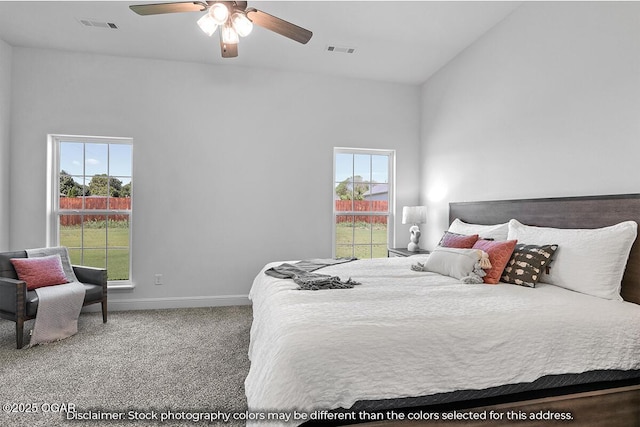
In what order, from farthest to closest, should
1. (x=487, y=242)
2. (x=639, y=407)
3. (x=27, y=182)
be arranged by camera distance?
(x=27, y=182) → (x=487, y=242) → (x=639, y=407)

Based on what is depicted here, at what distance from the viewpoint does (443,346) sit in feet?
4.52

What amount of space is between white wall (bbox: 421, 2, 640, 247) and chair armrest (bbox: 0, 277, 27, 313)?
435cm

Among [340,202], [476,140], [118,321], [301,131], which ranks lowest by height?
[118,321]

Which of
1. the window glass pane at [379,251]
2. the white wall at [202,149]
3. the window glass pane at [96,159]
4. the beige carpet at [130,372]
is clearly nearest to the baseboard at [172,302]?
the white wall at [202,149]

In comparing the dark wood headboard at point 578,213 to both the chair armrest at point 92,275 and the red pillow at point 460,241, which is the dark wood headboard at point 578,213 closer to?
the red pillow at point 460,241

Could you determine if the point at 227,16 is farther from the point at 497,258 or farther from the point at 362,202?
the point at 362,202

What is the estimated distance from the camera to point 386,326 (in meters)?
1.42

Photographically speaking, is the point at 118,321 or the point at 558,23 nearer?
the point at 558,23

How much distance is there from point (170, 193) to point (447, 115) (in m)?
3.59

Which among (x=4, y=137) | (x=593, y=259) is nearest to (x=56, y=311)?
(x=4, y=137)

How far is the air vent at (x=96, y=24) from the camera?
3.10m

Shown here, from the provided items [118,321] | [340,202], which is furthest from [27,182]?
[340,202]

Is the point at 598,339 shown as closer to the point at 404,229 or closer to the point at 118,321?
the point at 404,229

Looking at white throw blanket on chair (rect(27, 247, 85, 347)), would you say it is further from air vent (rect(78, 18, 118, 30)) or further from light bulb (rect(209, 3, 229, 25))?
light bulb (rect(209, 3, 229, 25))
